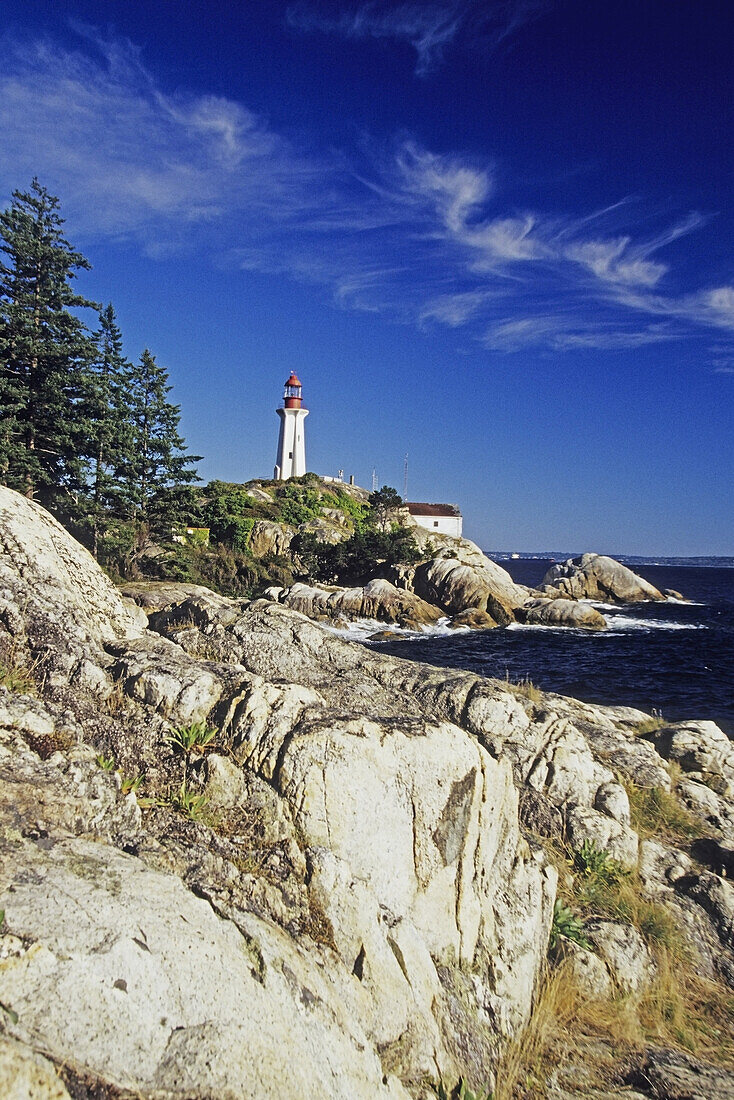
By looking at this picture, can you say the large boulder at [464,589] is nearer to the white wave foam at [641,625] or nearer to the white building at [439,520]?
the white wave foam at [641,625]

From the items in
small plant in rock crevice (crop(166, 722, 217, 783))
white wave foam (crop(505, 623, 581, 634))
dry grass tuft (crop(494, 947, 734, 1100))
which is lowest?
white wave foam (crop(505, 623, 581, 634))

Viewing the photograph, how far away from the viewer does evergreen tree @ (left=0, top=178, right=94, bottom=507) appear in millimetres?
24125

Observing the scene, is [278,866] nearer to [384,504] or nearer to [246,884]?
[246,884]

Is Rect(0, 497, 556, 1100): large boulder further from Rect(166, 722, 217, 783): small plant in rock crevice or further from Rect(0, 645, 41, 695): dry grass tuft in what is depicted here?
Rect(0, 645, 41, 695): dry grass tuft

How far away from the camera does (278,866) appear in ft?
16.6

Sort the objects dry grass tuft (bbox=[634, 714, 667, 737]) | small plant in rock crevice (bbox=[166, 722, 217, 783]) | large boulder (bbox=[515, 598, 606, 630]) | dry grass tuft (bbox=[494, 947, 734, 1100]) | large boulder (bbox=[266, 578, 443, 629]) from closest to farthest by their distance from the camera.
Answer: dry grass tuft (bbox=[494, 947, 734, 1100]) → small plant in rock crevice (bbox=[166, 722, 217, 783]) → dry grass tuft (bbox=[634, 714, 667, 737]) → large boulder (bbox=[266, 578, 443, 629]) → large boulder (bbox=[515, 598, 606, 630])

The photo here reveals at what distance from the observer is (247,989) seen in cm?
371

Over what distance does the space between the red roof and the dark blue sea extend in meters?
36.0

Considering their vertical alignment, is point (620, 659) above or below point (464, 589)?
below

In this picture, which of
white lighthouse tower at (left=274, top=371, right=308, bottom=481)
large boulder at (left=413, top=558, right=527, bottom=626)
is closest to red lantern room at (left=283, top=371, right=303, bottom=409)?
white lighthouse tower at (left=274, top=371, right=308, bottom=481)

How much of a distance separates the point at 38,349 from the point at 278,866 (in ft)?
84.7

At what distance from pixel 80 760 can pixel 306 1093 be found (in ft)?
10.5

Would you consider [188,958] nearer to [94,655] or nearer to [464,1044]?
[464,1044]

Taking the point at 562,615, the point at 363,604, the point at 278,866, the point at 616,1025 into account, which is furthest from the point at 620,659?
the point at 278,866
